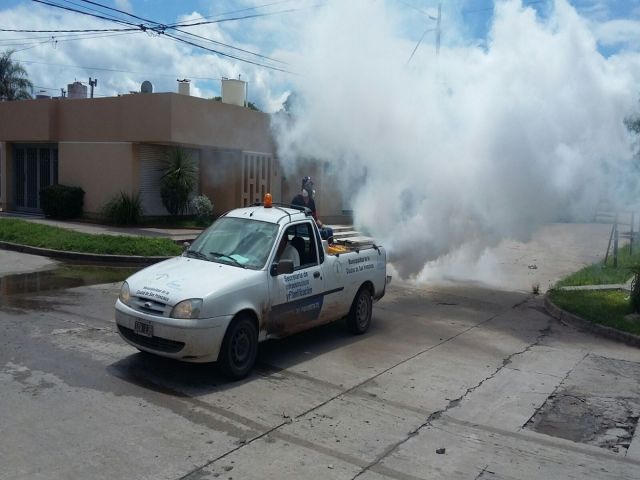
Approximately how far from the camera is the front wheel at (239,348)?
6.10 m

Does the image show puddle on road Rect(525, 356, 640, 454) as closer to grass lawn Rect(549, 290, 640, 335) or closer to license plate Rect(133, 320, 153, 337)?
grass lawn Rect(549, 290, 640, 335)

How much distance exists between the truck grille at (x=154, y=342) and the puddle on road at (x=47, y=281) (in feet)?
11.1

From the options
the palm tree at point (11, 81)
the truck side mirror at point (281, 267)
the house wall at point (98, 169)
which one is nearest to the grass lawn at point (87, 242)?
the house wall at point (98, 169)

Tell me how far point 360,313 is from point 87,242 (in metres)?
8.51

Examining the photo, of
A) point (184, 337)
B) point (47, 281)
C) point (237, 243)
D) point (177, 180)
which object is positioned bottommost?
point (47, 281)

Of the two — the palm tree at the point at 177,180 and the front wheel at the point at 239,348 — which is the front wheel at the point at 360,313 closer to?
the front wheel at the point at 239,348

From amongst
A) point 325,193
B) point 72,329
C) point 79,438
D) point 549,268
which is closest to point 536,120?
point 549,268

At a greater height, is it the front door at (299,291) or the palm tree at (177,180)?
the palm tree at (177,180)

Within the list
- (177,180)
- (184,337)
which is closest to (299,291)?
(184,337)

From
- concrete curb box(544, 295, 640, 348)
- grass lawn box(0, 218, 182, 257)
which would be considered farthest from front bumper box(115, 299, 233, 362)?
grass lawn box(0, 218, 182, 257)

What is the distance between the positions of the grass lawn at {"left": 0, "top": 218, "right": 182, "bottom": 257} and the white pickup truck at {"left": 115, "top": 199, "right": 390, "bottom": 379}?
691 centimetres

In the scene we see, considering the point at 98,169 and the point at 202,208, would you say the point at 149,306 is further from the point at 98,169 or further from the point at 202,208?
the point at 98,169

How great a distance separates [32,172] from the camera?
22.5 metres

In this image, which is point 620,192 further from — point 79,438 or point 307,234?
point 79,438
